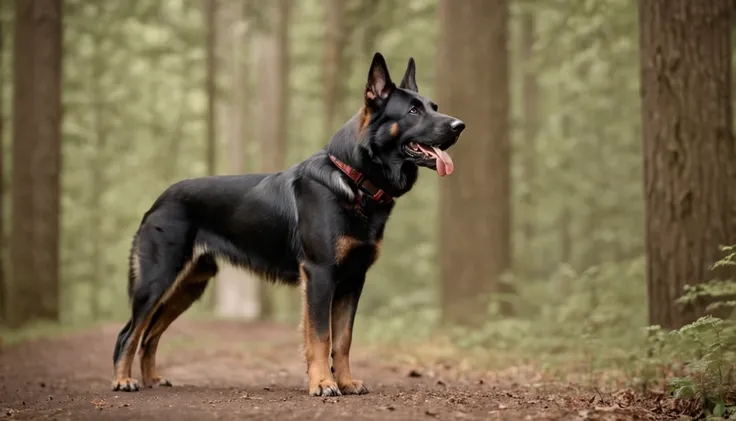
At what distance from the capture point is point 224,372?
29.8ft

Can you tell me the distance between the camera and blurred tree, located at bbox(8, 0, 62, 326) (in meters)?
14.9

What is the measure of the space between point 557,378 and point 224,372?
4146 mm

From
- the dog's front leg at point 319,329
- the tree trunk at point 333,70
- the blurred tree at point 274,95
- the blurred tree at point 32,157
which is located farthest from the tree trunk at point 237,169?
the dog's front leg at point 319,329

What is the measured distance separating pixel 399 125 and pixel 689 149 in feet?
9.45

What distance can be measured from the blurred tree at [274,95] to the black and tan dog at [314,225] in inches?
Answer: 523

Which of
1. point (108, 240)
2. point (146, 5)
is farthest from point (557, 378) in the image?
point (108, 240)

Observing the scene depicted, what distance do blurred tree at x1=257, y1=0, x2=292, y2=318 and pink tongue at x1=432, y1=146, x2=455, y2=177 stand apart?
1431 cm

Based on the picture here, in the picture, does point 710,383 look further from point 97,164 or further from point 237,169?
point 97,164

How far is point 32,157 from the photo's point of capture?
49.0ft

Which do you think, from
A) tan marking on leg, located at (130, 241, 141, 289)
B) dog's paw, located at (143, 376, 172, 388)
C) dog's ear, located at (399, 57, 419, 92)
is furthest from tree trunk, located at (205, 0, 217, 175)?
dog's ear, located at (399, 57, 419, 92)

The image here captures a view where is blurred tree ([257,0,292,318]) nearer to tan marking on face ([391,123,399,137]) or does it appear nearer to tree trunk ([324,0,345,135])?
tree trunk ([324,0,345,135])

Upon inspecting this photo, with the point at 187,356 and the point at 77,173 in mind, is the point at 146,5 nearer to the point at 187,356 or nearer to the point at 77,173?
the point at 77,173

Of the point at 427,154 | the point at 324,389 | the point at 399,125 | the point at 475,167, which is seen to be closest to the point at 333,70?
the point at 475,167

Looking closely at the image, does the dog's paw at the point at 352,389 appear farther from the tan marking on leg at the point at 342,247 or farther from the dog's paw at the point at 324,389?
the tan marking on leg at the point at 342,247
